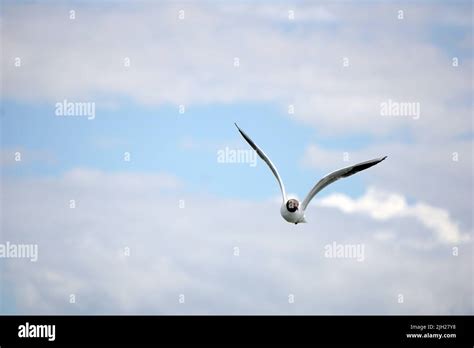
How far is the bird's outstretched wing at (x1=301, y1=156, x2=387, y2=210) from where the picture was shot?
187 feet

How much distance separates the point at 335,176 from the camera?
190 ft

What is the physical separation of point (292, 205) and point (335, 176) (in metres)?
2.18

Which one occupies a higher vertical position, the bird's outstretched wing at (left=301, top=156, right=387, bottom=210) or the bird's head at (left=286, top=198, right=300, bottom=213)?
the bird's outstretched wing at (left=301, top=156, right=387, bottom=210)

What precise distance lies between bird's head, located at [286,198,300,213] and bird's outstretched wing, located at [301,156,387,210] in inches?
20.4

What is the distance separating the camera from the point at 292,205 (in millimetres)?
A: 57750

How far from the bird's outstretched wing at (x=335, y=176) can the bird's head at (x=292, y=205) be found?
519 mm

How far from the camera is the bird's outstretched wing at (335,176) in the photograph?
187ft
